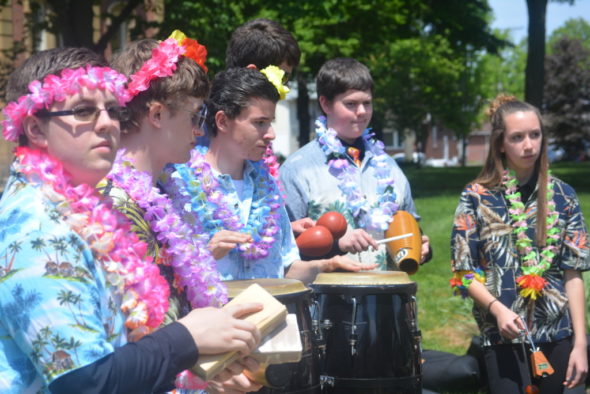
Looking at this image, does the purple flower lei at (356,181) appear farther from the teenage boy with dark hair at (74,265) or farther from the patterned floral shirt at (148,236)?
the teenage boy with dark hair at (74,265)

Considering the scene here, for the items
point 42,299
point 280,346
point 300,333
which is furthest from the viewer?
point 300,333

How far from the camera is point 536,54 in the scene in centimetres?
2097

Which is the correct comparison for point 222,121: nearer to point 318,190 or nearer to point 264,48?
point 264,48

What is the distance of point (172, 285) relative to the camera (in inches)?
102

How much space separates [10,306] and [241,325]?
605mm

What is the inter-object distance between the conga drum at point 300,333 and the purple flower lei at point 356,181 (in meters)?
1.09

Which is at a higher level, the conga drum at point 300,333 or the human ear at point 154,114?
the human ear at point 154,114

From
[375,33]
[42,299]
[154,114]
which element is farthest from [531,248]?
[375,33]

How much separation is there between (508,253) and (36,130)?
2981 mm

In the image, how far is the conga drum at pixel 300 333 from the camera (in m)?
3.21

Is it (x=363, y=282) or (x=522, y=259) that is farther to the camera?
(x=522, y=259)

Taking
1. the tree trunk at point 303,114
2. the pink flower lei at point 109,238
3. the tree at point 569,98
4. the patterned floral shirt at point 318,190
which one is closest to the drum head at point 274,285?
the pink flower lei at point 109,238

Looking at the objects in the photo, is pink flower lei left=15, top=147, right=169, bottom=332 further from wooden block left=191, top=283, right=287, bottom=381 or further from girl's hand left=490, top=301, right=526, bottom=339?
girl's hand left=490, top=301, right=526, bottom=339

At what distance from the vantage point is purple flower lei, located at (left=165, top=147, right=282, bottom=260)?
350cm
